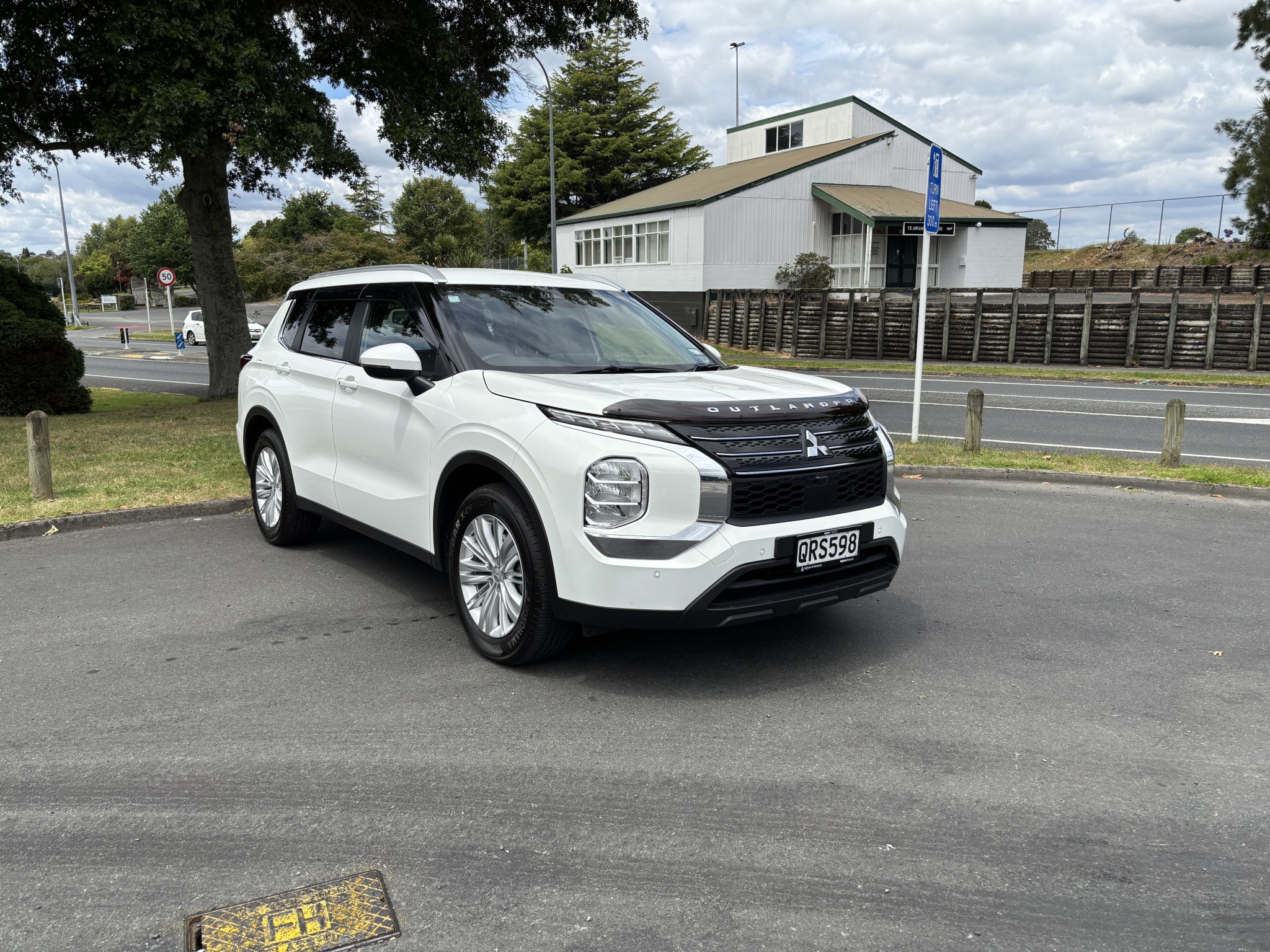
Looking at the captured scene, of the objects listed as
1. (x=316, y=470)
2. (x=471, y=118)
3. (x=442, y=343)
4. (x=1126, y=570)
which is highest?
(x=471, y=118)

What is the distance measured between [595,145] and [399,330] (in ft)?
187

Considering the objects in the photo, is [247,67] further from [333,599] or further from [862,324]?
[862,324]

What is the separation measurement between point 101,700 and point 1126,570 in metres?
5.99

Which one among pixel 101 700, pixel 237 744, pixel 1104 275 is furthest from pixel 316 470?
pixel 1104 275

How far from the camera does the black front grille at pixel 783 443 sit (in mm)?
4203

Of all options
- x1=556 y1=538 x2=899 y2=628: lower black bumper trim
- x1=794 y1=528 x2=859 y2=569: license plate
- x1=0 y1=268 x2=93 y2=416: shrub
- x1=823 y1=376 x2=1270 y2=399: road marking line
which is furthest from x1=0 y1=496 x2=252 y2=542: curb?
x1=823 y1=376 x2=1270 y2=399: road marking line

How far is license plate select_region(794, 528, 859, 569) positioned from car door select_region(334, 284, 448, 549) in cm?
196

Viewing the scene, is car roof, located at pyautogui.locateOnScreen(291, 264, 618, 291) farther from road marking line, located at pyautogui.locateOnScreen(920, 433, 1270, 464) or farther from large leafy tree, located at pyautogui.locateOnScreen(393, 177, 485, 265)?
large leafy tree, located at pyautogui.locateOnScreen(393, 177, 485, 265)

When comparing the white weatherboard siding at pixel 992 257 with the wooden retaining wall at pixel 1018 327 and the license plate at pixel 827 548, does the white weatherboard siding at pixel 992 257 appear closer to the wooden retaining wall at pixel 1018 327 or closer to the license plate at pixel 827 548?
the wooden retaining wall at pixel 1018 327

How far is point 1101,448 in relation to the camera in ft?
39.6

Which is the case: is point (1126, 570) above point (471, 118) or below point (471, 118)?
below

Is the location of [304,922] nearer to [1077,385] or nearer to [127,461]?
[127,461]

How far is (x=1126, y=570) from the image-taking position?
6453mm

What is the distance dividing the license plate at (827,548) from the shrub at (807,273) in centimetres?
3327
